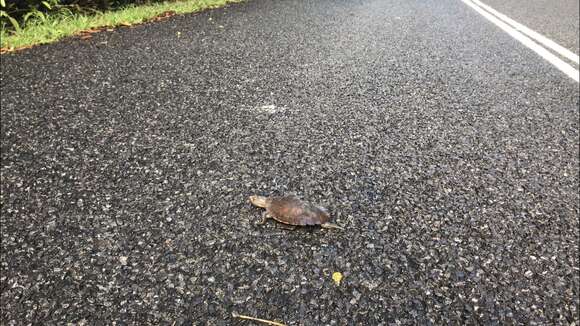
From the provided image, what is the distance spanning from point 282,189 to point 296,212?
241 mm

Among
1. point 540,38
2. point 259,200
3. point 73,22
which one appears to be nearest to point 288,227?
point 259,200

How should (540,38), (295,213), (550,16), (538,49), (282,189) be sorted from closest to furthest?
(295,213) → (282,189) → (538,49) → (540,38) → (550,16)

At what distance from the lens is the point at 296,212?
4.95 ft

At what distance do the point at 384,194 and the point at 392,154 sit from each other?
1.20ft

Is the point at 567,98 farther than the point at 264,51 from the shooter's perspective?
No

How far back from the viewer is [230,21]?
483 centimetres

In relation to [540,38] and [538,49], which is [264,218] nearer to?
[538,49]

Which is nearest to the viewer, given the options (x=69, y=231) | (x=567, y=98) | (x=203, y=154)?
(x=69, y=231)

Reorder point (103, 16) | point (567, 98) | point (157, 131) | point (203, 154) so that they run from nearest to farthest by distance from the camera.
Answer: point (203, 154) → point (157, 131) → point (567, 98) → point (103, 16)

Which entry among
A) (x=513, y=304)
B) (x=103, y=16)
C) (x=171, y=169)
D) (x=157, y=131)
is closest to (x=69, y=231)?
(x=171, y=169)

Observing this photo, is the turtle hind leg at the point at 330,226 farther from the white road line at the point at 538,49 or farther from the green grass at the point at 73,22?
the green grass at the point at 73,22

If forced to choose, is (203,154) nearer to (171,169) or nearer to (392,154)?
(171,169)

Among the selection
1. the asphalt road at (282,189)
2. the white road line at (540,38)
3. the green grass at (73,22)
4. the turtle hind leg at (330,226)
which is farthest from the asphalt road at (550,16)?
the green grass at (73,22)

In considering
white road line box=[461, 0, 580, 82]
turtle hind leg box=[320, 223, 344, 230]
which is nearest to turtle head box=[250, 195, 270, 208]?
turtle hind leg box=[320, 223, 344, 230]
